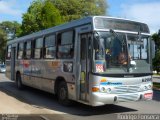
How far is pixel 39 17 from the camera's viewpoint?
43.3m

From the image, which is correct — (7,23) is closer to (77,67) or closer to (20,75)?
(20,75)

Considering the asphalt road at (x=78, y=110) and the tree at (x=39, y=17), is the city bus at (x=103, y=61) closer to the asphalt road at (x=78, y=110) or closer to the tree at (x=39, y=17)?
the asphalt road at (x=78, y=110)

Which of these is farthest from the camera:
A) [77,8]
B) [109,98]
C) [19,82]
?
[77,8]

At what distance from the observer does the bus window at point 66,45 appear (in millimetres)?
12981

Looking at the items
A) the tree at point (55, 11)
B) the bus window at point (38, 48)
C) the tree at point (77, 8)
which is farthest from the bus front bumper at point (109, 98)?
the tree at point (77, 8)

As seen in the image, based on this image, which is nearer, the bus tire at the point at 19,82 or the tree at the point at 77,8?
the bus tire at the point at 19,82

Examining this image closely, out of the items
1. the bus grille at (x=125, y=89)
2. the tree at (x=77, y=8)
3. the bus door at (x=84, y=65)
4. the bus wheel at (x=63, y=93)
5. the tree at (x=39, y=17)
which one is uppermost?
the tree at (x=77, y=8)

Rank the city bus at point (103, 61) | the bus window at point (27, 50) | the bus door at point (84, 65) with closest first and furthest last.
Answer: the city bus at point (103, 61) < the bus door at point (84, 65) < the bus window at point (27, 50)

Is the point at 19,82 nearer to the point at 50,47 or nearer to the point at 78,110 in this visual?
the point at 50,47

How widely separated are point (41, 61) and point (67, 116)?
16.8ft

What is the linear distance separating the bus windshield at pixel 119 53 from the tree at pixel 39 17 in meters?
28.2

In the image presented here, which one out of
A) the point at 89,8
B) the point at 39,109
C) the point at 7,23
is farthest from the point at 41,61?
the point at 7,23

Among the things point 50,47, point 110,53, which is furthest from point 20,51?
point 110,53

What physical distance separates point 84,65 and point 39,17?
106ft
